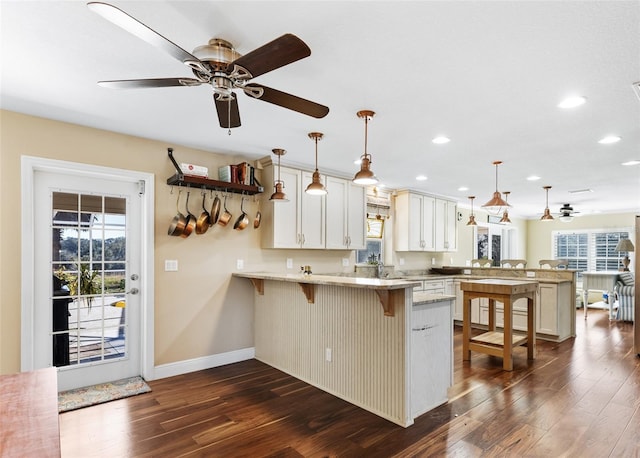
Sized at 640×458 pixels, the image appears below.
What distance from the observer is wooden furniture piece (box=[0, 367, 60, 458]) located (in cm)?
109

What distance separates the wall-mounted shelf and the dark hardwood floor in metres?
1.98

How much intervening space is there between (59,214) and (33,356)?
48.4 inches

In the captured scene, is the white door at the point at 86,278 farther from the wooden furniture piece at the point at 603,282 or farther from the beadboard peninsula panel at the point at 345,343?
the wooden furniture piece at the point at 603,282

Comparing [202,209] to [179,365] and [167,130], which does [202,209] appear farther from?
[179,365]

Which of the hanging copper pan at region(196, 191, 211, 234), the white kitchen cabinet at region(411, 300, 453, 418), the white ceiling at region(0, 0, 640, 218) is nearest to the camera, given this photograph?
the white ceiling at region(0, 0, 640, 218)

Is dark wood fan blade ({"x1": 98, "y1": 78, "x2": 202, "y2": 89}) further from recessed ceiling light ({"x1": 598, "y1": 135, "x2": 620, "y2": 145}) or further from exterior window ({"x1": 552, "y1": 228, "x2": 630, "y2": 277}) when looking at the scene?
exterior window ({"x1": 552, "y1": 228, "x2": 630, "y2": 277})

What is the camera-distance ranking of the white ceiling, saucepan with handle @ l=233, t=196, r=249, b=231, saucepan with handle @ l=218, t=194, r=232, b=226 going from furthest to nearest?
1. saucepan with handle @ l=233, t=196, r=249, b=231
2. saucepan with handle @ l=218, t=194, r=232, b=226
3. the white ceiling

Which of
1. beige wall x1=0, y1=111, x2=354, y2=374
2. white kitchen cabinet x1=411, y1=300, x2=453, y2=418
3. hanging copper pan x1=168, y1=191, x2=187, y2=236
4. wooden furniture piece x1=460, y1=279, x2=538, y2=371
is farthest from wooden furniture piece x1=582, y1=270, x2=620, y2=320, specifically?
hanging copper pan x1=168, y1=191, x2=187, y2=236

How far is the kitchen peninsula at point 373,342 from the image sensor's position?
2.71m

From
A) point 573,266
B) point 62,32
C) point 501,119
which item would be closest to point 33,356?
point 62,32

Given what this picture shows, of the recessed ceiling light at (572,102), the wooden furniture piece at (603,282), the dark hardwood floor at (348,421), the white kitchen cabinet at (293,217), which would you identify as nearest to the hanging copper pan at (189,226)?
the white kitchen cabinet at (293,217)

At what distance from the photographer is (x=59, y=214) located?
330 cm

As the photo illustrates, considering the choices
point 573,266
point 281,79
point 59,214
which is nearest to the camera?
point 281,79

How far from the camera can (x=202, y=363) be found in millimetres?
3984
